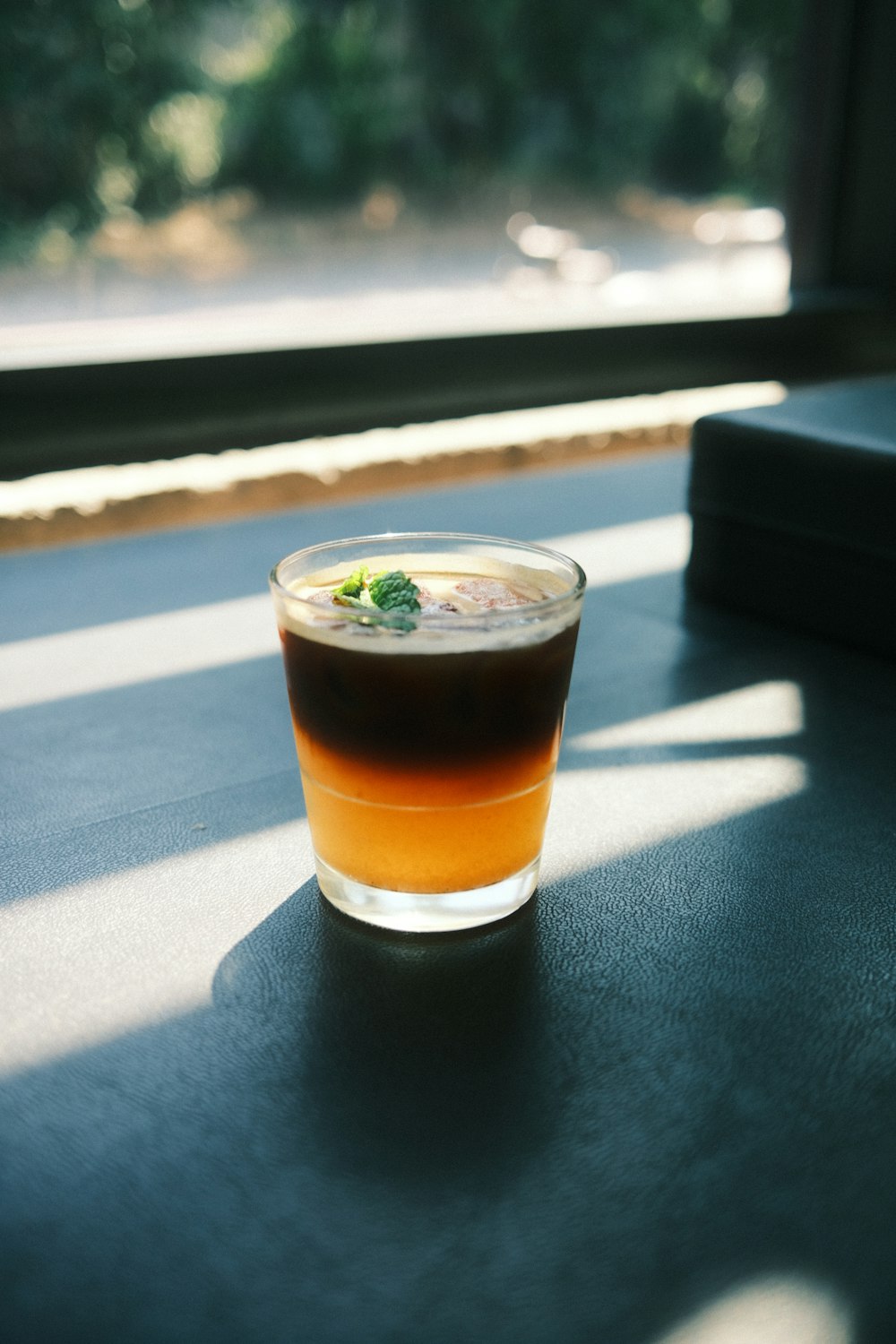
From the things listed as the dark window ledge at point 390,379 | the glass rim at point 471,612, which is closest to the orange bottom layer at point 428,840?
the glass rim at point 471,612

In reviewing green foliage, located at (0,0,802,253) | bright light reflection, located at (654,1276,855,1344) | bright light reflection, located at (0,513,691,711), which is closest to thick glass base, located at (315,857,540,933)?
bright light reflection, located at (654,1276,855,1344)

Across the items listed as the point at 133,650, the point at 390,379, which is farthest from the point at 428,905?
the point at 390,379

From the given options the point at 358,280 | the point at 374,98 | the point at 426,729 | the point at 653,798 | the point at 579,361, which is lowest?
the point at 579,361

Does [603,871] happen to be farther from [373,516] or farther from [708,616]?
[373,516]

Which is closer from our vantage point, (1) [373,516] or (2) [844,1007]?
(2) [844,1007]

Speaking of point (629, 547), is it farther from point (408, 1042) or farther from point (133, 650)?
point (408, 1042)

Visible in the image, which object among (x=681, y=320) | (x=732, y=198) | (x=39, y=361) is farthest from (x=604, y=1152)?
Answer: (x=732, y=198)

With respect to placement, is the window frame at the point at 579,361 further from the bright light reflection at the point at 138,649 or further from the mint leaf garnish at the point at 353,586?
the mint leaf garnish at the point at 353,586
